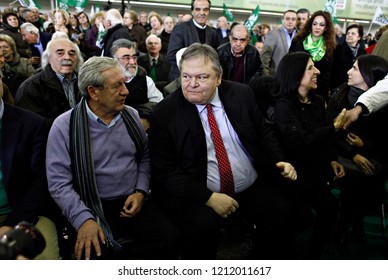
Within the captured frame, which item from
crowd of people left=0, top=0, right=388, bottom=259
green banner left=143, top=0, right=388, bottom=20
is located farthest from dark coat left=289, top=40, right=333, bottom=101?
green banner left=143, top=0, right=388, bottom=20

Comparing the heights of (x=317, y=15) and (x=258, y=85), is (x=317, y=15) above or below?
above

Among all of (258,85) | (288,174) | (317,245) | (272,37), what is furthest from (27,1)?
(317,245)

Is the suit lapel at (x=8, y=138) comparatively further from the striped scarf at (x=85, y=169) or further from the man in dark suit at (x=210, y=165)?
the man in dark suit at (x=210, y=165)

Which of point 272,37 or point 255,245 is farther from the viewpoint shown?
point 272,37

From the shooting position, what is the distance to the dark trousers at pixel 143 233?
193 centimetres

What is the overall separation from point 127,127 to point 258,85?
113 centimetres

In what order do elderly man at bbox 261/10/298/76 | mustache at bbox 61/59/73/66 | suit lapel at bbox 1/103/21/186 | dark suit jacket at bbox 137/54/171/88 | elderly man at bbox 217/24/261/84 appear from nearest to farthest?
suit lapel at bbox 1/103/21/186
mustache at bbox 61/59/73/66
elderly man at bbox 217/24/261/84
elderly man at bbox 261/10/298/76
dark suit jacket at bbox 137/54/171/88

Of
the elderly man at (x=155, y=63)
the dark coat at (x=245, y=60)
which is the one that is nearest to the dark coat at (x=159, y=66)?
the elderly man at (x=155, y=63)

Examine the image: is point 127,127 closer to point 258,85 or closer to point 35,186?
point 35,186

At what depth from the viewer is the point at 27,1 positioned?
450 cm

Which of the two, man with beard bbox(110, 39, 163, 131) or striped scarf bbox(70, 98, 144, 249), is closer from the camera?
striped scarf bbox(70, 98, 144, 249)

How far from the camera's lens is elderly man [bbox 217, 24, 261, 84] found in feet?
12.8

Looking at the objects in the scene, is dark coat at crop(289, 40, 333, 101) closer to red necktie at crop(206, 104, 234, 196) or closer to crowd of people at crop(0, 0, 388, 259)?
crowd of people at crop(0, 0, 388, 259)

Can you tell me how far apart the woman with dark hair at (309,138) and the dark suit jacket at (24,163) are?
1.48 meters
